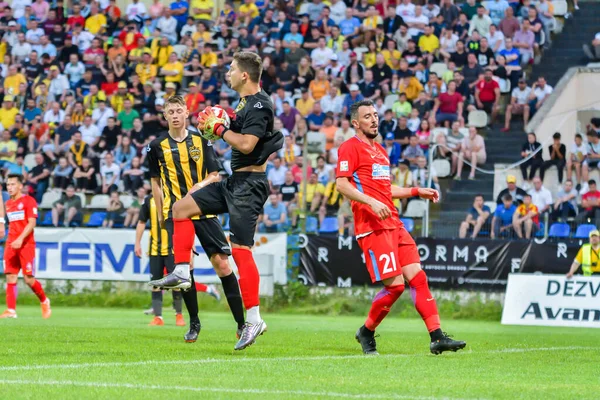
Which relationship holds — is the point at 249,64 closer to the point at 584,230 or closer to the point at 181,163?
the point at 181,163

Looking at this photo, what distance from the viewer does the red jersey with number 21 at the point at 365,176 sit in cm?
1038

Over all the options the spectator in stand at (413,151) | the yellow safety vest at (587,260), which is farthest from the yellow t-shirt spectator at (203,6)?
the yellow safety vest at (587,260)

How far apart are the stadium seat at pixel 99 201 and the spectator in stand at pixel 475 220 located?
27.0ft

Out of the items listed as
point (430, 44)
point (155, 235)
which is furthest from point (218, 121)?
point (430, 44)

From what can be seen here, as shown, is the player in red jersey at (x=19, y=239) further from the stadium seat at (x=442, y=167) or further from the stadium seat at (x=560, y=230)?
the stadium seat at (x=442, y=167)

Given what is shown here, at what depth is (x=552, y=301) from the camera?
62.8 ft

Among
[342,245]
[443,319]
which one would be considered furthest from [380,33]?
[443,319]

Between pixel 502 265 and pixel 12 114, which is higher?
pixel 12 114

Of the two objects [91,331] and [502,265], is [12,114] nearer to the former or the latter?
[502,265]

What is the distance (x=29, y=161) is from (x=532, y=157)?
1227cm

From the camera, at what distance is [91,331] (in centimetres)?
1361

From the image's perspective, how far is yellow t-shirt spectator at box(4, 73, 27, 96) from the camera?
101 ft

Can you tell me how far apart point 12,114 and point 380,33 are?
31.6ft

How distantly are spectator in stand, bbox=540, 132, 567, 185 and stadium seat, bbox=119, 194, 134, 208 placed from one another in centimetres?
868
